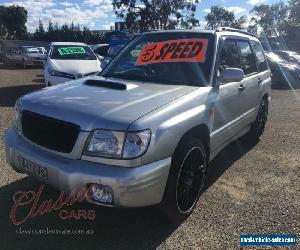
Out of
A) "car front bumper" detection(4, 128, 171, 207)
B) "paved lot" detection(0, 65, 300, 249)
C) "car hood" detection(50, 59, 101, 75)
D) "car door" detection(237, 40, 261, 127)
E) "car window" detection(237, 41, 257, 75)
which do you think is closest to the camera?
"car front bumper" detection(4, 128, 171, 207)

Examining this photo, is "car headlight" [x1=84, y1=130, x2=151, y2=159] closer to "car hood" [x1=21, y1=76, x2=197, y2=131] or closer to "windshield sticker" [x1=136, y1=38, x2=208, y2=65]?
"car hood" [x1=21, y1=76, x2=197, y2=131]

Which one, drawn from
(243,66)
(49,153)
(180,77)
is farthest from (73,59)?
(49,153)

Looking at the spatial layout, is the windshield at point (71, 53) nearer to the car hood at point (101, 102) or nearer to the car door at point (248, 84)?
the car door at point (248, 84)

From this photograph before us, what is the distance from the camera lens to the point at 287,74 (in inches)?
648

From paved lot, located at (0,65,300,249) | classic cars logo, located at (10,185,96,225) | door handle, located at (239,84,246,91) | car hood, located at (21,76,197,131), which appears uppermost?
car hood, located at (21,76,197,131)

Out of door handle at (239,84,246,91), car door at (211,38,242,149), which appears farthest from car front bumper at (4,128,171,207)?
door handle at (239,84,246,91)

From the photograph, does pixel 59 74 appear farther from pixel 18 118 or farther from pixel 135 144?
pixel 135 144

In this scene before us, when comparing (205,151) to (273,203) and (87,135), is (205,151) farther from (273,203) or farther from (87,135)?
(87,135)

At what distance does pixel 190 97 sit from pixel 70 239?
174 cm

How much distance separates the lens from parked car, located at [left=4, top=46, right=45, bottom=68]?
2595 centimetres

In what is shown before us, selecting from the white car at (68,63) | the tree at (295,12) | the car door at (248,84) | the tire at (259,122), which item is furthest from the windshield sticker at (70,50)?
the tree at (295,12)

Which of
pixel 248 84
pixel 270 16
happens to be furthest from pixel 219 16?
pixel 248 84

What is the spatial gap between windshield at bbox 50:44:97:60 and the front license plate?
8696 mm

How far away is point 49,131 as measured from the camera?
11.7 feet
